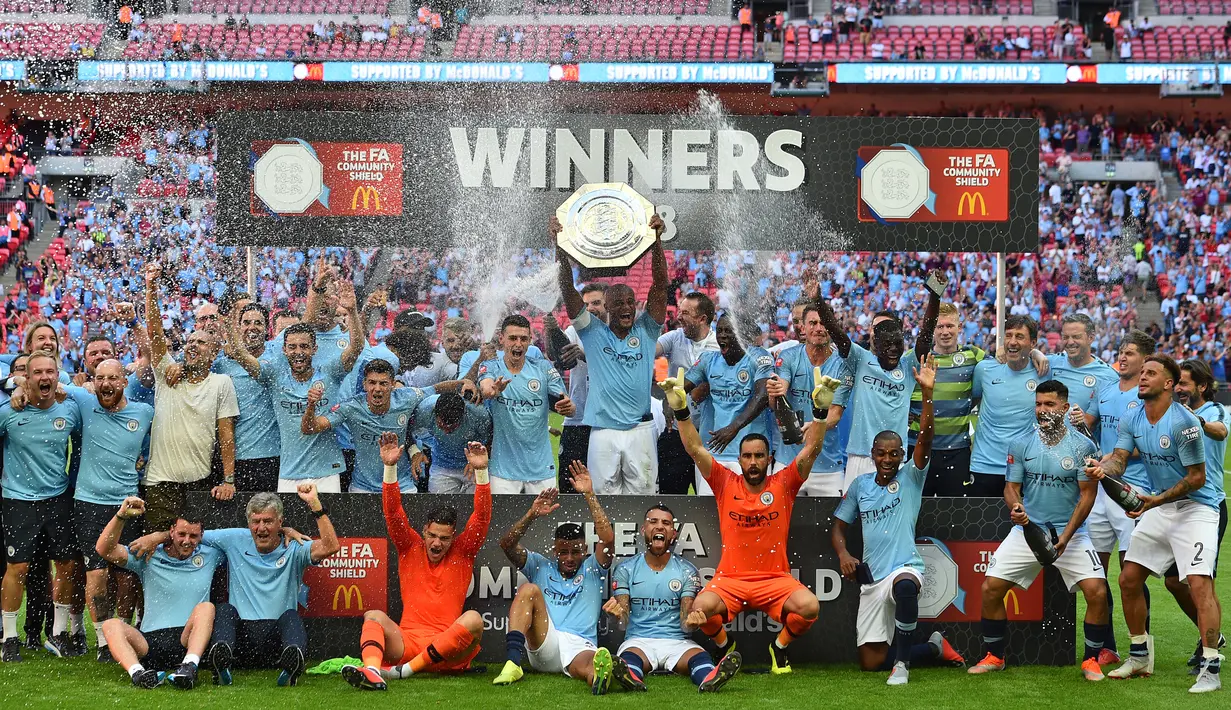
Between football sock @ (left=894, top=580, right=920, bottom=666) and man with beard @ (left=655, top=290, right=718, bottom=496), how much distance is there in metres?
1.94

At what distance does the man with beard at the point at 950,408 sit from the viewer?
848 centimetres

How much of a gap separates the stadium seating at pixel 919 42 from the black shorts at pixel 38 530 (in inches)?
1068

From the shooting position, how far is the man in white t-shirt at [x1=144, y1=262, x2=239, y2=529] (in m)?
7.84

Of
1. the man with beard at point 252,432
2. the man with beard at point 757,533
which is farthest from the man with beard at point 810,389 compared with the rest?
the man with beard at point 252,432

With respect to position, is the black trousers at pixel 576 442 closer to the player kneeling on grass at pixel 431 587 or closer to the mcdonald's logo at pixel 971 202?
the player kneeling on grass at pixel 431 587

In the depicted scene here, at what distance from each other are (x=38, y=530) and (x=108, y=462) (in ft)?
1.99

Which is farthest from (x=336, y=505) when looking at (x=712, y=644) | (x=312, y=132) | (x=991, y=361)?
(x=991, y=361)

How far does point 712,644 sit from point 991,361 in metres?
2.66

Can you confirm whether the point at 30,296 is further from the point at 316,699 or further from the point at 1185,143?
the point at 1185,143

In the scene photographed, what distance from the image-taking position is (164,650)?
7184 millimetres

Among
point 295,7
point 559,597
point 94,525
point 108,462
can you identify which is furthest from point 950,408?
point 295,7

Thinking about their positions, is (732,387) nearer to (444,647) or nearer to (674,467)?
(674,467)

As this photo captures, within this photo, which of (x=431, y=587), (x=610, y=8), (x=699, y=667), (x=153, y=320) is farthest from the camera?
(x=610, y=8)

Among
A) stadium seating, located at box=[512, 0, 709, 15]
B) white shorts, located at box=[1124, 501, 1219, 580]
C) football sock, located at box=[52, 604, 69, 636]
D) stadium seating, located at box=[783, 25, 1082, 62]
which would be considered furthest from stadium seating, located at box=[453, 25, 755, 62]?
white shorts, located at box=[1124, 501, 1219, 580]
